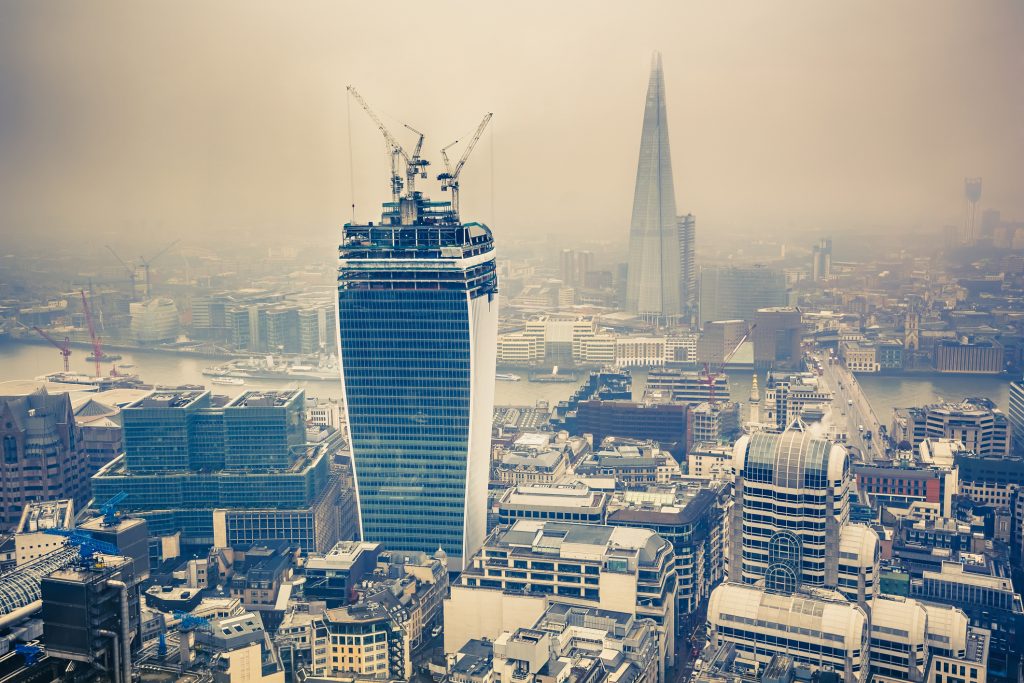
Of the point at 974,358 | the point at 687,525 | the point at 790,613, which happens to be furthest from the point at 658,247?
the point at 790,613

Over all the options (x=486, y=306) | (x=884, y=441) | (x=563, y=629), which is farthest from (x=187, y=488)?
(x=884, y=441)

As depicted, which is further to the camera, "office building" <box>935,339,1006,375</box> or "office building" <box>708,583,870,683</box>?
"office building" <box>935,339,1006,375</box>

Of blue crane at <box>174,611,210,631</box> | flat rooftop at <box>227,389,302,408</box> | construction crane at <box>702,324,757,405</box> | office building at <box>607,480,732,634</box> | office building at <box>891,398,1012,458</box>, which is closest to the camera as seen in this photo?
blue crane at <box>174,611,210,631</box>

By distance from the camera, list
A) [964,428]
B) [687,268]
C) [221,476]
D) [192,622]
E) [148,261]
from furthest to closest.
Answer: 1. [687,268]
2. [148,261]
3. [964,428]
4. [221,476]
5. [192,622]

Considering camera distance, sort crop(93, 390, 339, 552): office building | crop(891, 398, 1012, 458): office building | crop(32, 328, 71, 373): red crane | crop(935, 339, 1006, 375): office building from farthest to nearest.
Answer: crop(935, 339, 1006, 375): office building < crop(32, 328, 71, 373): red crane < crop(891, 398, 1012, 458): office building < crop(93, 390, 339, 552): office building

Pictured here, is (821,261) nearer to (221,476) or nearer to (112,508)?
(221,476)

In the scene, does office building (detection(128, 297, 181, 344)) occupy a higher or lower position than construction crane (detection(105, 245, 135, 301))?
lower

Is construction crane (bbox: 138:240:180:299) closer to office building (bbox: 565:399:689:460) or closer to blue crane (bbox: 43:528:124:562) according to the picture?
office building (bbox: 565:399:689:460)

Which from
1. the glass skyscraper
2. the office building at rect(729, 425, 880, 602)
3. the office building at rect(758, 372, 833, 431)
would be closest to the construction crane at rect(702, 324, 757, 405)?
the office building at rect(758, 372, 833, 431)
